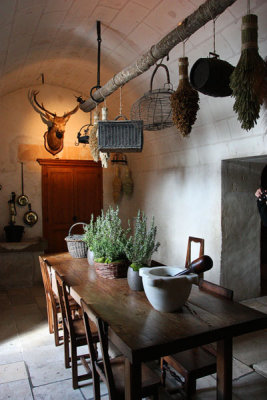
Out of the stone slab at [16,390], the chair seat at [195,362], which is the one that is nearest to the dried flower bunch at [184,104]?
the chair seat at [195,362]

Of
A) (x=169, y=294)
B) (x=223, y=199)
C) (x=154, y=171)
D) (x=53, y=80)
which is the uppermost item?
(x=53, y=80)

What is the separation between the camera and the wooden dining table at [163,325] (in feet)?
4.75

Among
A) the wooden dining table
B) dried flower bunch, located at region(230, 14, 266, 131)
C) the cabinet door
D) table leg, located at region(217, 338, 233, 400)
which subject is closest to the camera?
A: the wooden dining table

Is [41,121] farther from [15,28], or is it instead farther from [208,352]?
[208,352]

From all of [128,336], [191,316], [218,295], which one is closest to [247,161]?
[218,295]

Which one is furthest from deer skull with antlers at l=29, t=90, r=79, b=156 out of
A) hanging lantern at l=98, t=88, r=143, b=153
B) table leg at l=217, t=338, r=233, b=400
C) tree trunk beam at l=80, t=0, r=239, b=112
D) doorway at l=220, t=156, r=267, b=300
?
table leg at l=217, t=338, r=233, b=400

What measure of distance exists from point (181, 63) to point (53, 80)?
11.2ft

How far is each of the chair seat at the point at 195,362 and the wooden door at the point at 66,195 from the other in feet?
13.2

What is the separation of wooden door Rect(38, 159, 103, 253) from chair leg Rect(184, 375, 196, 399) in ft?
12.8

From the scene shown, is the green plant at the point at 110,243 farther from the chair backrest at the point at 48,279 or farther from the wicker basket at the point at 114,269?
the chair backrest at the point at 48,279

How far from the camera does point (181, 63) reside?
2.46 m

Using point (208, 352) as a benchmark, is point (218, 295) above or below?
above

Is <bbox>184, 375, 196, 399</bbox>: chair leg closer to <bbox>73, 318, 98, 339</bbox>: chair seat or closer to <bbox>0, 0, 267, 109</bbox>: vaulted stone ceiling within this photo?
<bbox>73, 318, 98, 339</bbox>: chair seat

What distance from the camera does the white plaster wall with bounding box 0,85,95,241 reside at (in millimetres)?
5281
